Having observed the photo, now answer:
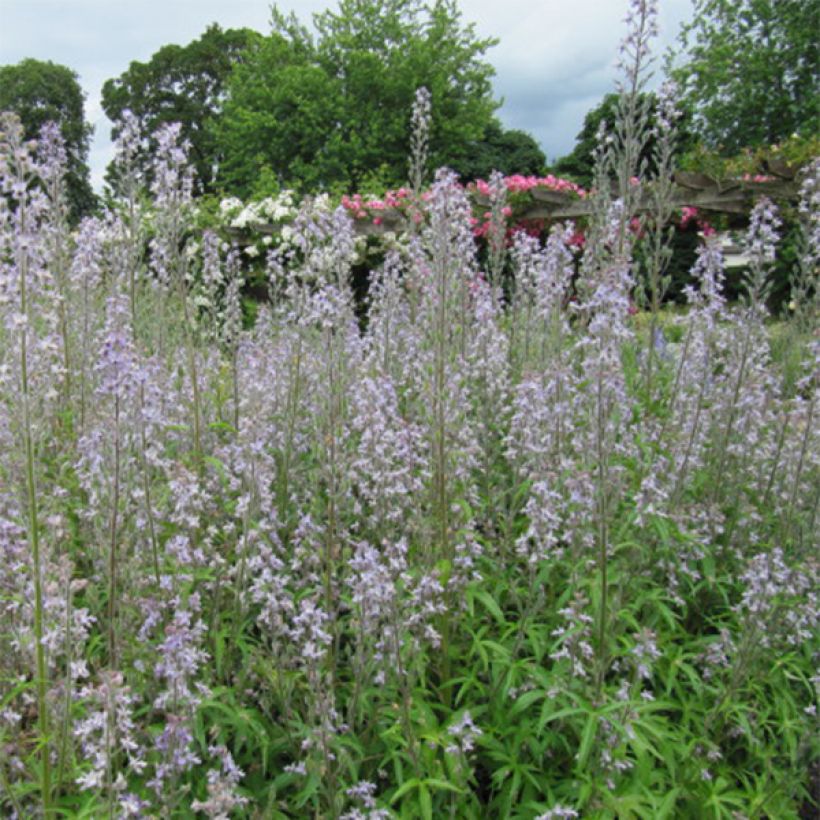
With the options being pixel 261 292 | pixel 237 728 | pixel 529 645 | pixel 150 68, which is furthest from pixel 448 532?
pixel 150 68

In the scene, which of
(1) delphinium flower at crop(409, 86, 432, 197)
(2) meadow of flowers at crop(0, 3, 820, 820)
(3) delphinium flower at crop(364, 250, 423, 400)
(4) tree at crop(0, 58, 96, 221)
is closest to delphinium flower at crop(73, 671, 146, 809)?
(2) meadow of flowers at crop(0, 3, 820, 820)

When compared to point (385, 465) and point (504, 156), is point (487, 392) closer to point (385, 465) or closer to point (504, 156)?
point (385, 465)

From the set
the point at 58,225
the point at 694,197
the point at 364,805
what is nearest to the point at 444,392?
the point at 364,805

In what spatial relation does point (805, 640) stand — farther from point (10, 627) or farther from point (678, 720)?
point (10, 627)

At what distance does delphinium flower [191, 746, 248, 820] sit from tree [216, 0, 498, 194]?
2924cm

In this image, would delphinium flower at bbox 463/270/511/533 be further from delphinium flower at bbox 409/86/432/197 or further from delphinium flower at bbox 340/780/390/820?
delphinium flower at bbox 340/780/390/820

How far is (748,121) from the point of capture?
32.2m

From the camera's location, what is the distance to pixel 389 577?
3.10m

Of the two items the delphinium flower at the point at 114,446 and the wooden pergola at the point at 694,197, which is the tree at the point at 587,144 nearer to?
the wooden pergola at the point at 694,197

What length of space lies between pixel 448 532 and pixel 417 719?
1.00 meters

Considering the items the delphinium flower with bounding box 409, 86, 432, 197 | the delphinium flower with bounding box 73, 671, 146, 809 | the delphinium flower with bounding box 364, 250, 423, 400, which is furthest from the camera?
the delphinium flower with bounding box 364, 250, 423, 400

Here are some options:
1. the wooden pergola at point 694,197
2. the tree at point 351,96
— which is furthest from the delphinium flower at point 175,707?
the tree at point 351,96

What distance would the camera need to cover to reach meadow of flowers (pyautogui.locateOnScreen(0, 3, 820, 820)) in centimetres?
291

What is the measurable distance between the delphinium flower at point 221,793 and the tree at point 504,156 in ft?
102
